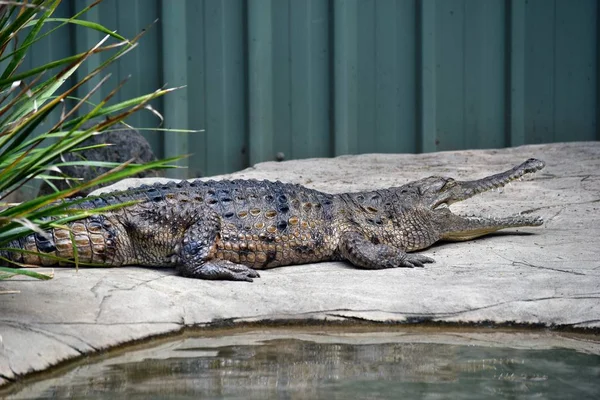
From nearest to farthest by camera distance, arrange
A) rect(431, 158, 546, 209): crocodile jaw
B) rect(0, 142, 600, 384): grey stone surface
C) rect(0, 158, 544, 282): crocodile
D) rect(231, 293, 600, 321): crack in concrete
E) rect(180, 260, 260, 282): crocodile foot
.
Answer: rect(0, 142, 600, 384): grey stone surface < rect(231, 293, 600, 321): crack in concrete < rect(180, 260, 260, 282): crocodile foot < rect(0, 158, 544, 282): crocodile < rect(431, 158, 546, 209): crocodile jaw

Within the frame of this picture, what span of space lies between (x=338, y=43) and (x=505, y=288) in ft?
12.5

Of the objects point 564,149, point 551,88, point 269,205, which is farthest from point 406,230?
point 551,88

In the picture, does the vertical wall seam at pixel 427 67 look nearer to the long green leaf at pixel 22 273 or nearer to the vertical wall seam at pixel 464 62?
the vertical wall seam at pixel 464 62

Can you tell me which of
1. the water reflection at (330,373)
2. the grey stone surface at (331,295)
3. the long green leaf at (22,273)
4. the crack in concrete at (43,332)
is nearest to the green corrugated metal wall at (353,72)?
the grey stone surface at (331,295)

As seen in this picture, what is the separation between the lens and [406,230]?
578 centimetres

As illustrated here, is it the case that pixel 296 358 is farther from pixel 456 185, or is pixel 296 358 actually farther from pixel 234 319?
pixel 456 185

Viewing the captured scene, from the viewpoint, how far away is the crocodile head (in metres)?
5.60

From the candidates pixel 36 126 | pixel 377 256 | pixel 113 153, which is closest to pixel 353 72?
pixel 113 153

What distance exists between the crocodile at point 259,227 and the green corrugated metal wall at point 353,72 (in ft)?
6.43

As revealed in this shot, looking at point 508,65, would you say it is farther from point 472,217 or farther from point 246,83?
point 472,217

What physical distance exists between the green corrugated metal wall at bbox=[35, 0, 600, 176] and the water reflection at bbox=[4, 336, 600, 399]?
4013 mm

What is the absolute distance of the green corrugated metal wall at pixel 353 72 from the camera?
25.3ft

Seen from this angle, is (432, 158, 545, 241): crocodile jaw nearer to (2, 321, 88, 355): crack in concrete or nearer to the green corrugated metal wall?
the green corrugated metal wall

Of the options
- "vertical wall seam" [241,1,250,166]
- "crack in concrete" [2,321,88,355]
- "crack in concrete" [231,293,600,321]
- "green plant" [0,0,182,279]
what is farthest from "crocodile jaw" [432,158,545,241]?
"crack in concrete" [2,321,88,355]
